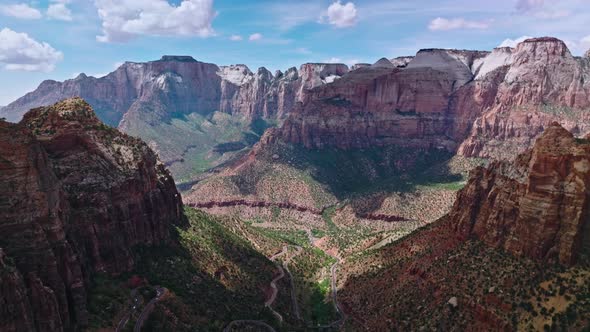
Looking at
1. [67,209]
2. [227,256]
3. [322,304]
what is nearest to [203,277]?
[227,256]

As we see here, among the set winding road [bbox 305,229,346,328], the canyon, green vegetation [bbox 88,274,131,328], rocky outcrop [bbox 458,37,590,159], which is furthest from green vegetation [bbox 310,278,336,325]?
rocky outcrop [bbox 458,37,590,159]

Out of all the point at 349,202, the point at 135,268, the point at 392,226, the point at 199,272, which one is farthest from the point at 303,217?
the point at 135,268

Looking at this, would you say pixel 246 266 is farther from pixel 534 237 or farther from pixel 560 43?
pixel 560 43

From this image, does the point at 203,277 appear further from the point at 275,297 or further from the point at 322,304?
the point at 322,304

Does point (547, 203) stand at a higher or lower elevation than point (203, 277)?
higher

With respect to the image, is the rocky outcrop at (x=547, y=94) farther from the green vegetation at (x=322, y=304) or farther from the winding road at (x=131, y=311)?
the winding road at (x=131, y=311)

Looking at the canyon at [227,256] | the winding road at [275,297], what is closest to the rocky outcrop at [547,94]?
the winding road at [275,297]

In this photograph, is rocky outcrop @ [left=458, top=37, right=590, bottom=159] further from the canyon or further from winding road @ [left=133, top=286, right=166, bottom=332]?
winding road @ [left=133, top=286, right=166, bottom=332]
